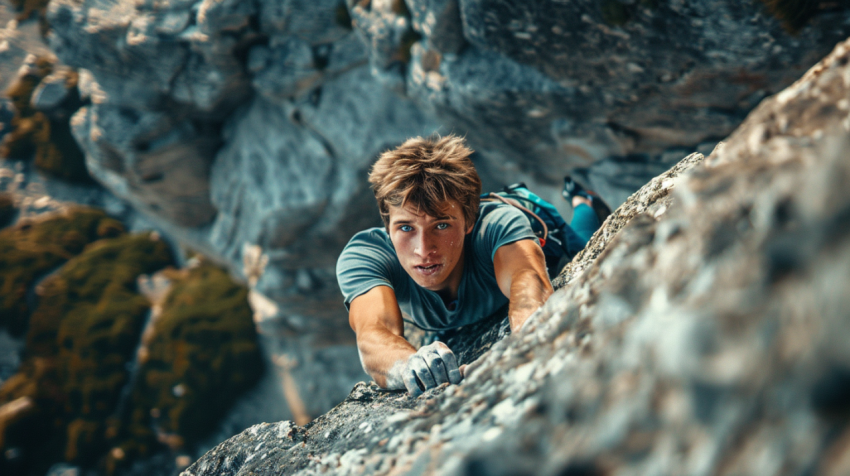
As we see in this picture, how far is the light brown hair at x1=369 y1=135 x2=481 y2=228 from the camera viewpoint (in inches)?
142

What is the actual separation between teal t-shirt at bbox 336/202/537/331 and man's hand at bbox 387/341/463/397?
4.01 ft

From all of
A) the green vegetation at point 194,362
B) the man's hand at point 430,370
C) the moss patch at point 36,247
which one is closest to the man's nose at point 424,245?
the man's hand at point 430,370

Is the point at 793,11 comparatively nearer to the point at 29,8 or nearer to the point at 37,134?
the point at 29,8

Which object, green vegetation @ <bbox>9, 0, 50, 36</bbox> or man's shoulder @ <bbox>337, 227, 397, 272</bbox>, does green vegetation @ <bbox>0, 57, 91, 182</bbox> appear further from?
man's shoulder @ <bbox>337, 227, 397, 272</bbox>

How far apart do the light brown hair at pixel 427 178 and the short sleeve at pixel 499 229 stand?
0.99ft

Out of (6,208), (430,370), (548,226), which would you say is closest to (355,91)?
(548,226)

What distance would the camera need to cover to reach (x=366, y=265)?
162 inches

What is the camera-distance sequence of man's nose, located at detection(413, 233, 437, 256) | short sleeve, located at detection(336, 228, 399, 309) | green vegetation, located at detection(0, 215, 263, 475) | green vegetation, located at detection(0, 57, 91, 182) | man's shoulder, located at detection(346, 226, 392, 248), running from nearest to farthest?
1. man's nose, located at detection(413, 233, 437, 256)
2. short sleeve, located at detection(336, 228, 399, 309)
3. man's shoulder, located at detection(346, 226, 392, 248)
4. green vegetation, located at detection(0, 215, 263, 475)
5. green vegetation, located at detection(0, 57, 91, 182)

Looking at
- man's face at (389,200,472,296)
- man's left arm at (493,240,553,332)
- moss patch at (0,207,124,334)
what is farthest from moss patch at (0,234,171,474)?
man's left arm at (493,240,553,332)

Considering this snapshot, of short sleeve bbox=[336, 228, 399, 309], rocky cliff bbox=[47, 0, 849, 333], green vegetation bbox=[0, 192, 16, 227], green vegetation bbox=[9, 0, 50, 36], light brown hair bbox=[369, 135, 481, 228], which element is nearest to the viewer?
light brown hair bbox=[369, 135, 481, 228]

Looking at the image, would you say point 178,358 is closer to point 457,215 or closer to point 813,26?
point 457,215

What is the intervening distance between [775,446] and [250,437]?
3.30m

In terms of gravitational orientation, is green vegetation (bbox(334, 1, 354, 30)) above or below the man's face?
above

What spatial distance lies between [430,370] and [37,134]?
976 inches
